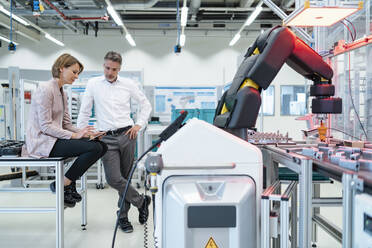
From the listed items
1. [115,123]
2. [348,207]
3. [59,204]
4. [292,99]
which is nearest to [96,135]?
[115,123]

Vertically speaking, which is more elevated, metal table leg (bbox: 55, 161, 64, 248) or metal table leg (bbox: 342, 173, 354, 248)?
metal table leg (bbox: 342, 173, 354, 248)

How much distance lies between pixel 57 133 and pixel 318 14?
1832 mm

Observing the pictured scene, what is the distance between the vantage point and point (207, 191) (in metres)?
1.22

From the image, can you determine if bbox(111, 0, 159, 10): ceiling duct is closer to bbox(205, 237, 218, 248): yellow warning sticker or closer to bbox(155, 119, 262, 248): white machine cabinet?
bbox(155, 119, 262, 248): white machine cabinet

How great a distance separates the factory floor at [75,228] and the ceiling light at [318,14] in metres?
1.68

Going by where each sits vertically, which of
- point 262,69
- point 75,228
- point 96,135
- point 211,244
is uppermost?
point 262,69

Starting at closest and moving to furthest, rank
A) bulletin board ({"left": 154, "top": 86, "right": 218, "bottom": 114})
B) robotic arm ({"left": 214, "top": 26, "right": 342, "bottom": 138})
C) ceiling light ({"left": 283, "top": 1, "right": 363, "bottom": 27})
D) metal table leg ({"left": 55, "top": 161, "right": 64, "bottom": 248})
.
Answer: robotic arm ({"left": 214, "top": 26, "right": 342, "bottom": 138}) < ceiling light ({"left": 283, "top": 1, "right": 363, "bottom": 27}) < metal table leg ({"left": 55, "top": 161, "right": 64, "bottom": 248}) < bulletin board ({"left": 154, "top": 86, "right": 218, "bottom": 114})

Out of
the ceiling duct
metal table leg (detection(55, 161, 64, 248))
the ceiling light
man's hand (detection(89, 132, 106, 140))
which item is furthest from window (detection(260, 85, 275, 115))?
metal table leg (detection(55, 161, 64, 248))

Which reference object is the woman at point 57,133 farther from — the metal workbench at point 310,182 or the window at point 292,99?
the window at point 292,99

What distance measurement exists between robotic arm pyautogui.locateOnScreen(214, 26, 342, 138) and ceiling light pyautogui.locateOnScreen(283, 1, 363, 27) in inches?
10.1

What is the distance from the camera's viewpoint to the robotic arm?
149 centimetres

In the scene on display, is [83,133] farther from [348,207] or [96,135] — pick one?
[348,207]

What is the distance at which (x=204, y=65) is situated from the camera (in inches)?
366

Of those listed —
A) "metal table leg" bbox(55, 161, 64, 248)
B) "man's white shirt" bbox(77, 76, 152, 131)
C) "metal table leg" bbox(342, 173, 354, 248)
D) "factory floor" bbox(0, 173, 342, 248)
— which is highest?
"man's white shirt" bbox(77, 76, 152, 131)
